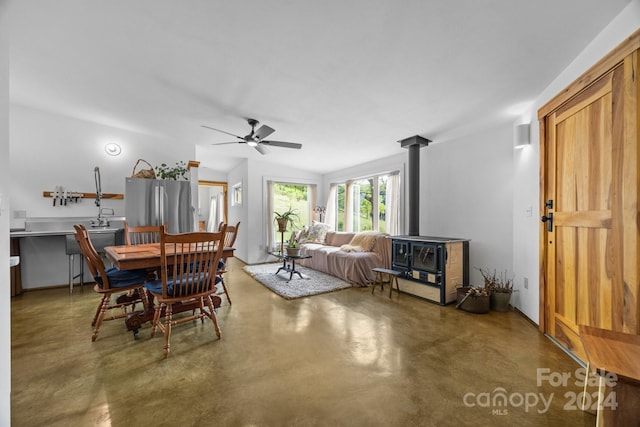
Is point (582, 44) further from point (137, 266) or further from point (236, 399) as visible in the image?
point (137, 266)

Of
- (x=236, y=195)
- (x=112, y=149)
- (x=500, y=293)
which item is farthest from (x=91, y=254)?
(x=236, y=195)

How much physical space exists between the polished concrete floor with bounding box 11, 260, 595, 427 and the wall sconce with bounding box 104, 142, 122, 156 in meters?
2.77

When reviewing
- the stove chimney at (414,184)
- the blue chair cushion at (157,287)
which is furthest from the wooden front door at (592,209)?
the blue chair cushion at (157,287)

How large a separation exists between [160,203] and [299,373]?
12.0 feet

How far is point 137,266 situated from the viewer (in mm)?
2117

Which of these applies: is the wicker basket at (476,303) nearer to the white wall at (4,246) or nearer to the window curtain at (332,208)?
the white wall at (4,246)

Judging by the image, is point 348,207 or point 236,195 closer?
point 348,207

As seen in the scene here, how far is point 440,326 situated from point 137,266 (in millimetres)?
2789

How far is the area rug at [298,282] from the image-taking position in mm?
3653

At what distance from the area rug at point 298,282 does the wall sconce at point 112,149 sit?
3074mm

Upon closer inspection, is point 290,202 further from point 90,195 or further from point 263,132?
point 90,195

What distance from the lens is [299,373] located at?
1805 millimetres

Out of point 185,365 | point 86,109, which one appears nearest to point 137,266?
point 185,365

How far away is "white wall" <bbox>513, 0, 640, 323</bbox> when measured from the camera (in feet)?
5.77
